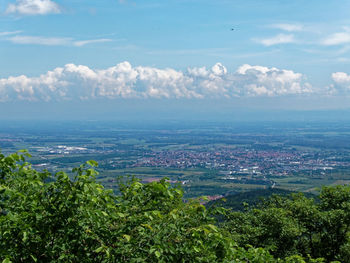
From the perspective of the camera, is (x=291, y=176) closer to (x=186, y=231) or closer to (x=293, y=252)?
(x=293, y=252)

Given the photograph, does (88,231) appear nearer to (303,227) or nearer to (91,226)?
(91,226)

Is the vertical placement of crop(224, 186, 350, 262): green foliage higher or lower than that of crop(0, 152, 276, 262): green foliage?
lower

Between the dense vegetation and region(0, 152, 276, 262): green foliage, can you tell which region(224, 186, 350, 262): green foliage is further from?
region(0, 152, 276, 262): green foliage

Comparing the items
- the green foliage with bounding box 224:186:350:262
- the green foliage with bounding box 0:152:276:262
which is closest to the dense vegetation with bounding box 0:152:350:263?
the green foliage with bounding box 0:152:276:262

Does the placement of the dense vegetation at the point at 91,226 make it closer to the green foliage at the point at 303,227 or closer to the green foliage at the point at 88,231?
the green foliage at the point at 88,231

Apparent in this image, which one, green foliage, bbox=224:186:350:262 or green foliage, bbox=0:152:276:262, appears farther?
green foliage, bbox=224:186:350:262

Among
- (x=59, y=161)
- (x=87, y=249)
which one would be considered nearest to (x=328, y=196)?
Result: (x=87, y=249)

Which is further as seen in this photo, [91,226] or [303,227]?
[303,227]

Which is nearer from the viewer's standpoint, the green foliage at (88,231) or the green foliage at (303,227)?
the green foliage at (88,231)

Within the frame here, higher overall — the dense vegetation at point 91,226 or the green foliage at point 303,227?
the dense vegetation at point 91,226

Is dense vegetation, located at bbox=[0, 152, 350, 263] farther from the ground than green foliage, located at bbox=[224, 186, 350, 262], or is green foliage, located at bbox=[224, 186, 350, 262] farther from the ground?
dense vegetation, located at bbox=[0, 152, 350, 263]

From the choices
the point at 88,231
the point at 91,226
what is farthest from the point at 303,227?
the point at 88,231

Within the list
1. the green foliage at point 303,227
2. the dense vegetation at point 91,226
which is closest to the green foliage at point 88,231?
the dense vegetation at point 91,226
